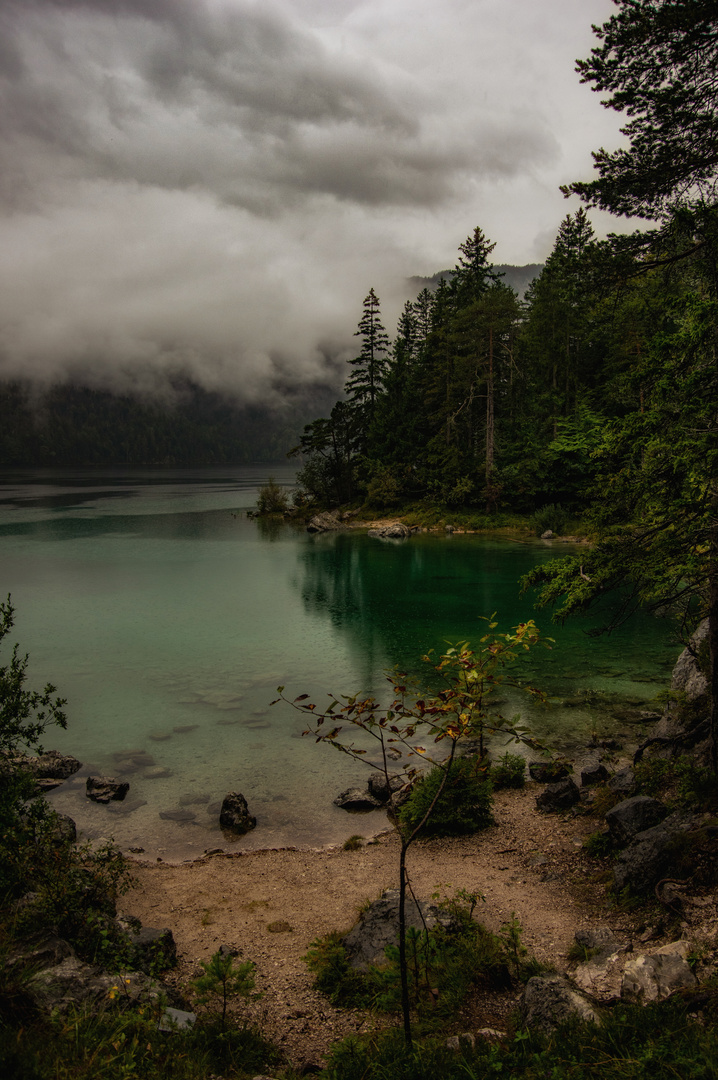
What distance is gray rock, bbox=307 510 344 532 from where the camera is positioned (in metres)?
61.2

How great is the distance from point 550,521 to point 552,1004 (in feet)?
156

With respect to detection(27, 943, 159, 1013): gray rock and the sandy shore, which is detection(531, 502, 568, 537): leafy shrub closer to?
the sandy shore

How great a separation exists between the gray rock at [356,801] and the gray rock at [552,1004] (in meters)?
7.21

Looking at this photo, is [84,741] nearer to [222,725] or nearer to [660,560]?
[222,725]

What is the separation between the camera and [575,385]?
184ft

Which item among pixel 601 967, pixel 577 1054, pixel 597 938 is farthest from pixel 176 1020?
pixel 597 938

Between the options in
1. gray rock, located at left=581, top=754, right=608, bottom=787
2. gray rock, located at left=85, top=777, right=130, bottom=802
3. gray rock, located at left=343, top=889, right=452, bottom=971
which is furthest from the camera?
gray rock, located at left=85, top=777, right=130, bottom=802

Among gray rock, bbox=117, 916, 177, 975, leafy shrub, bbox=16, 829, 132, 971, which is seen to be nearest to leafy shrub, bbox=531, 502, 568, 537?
gray rock, bbox=117, 916, 177, 975

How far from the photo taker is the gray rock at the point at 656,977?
512 cm

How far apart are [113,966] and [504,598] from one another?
85.5 feet

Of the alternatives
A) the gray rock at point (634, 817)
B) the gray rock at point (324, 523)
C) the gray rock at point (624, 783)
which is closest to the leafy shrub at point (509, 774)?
the gray rock at point (624, 783)

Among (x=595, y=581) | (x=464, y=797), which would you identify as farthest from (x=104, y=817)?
(x=595, y=581)

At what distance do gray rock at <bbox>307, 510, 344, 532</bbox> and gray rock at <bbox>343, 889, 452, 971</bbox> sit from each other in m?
53.5

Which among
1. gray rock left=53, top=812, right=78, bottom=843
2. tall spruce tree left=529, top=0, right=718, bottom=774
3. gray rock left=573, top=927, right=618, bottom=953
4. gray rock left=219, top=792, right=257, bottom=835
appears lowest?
gray rock left=219, top=792, right=257, bottom=835
